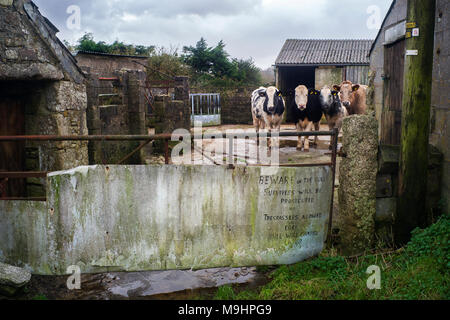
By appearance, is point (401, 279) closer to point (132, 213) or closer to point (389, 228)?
point (389, 228)

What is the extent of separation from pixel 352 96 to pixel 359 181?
8053mm

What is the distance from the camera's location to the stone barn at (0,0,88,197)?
216 inches

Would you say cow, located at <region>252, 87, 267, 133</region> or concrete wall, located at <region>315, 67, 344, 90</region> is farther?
concrete wall, located at <region>315, 67, 344, 90</region>

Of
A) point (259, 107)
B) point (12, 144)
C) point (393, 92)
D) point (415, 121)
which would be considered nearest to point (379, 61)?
point (393, 92)

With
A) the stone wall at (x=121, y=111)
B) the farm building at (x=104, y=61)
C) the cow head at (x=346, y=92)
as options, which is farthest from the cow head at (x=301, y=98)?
the farm building at (x=104, y=61)

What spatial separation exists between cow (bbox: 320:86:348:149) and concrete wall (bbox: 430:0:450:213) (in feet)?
20.7

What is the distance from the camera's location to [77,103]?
6.39 meters

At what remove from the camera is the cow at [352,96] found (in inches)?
454

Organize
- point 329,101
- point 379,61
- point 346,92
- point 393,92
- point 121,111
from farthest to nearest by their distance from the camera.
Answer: point 329,101 → point 346,92 → point 121,111 → point 379,61 → point 393,92

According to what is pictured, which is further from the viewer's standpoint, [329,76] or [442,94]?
[329,76]

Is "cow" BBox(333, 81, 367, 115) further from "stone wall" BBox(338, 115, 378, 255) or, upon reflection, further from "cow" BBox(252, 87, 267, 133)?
"stone wall" BBox(338, 115, 378, 255)

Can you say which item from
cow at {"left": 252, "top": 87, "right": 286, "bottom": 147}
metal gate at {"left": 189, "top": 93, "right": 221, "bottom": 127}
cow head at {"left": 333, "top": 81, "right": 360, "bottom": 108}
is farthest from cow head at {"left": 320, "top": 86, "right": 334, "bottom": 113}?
metal gate at {"left": 189, "top": 93, "right": 221, "bottom": 127}

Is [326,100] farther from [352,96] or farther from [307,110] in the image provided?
[352,96]

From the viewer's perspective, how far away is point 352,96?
11938mm
